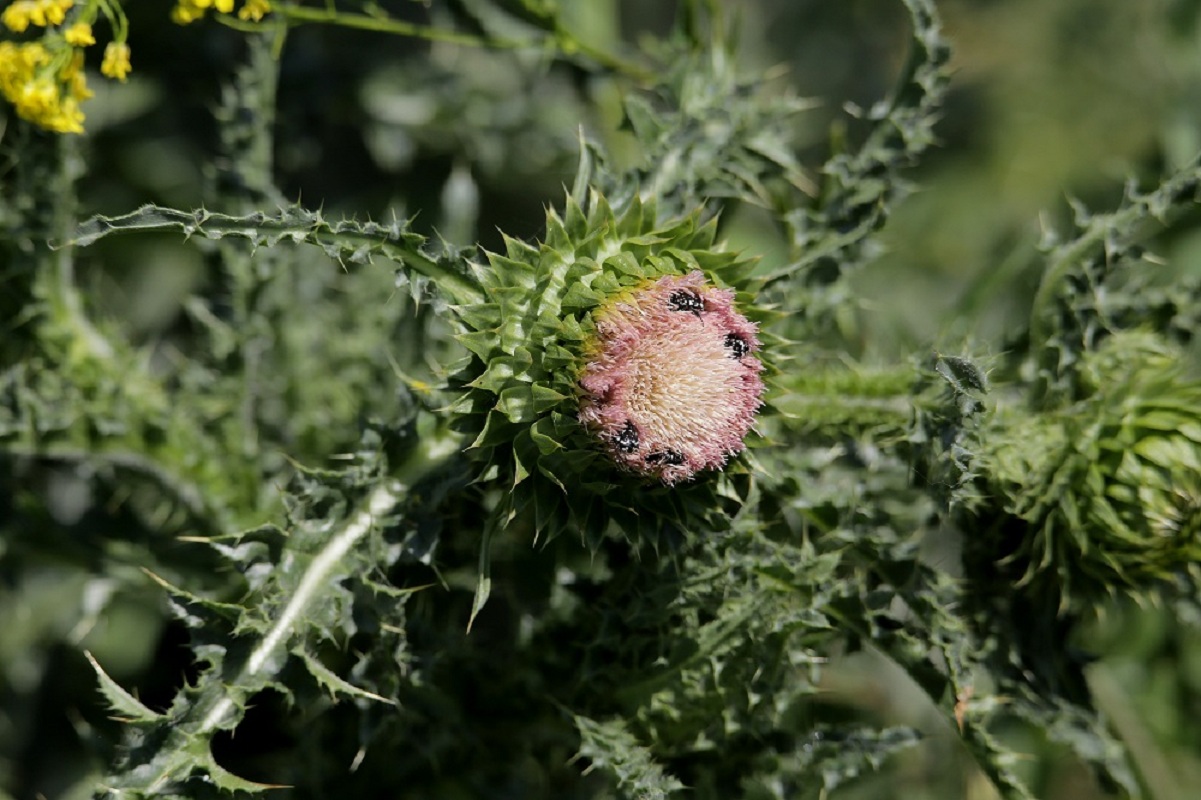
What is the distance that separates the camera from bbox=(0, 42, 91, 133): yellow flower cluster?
3273 millimetres

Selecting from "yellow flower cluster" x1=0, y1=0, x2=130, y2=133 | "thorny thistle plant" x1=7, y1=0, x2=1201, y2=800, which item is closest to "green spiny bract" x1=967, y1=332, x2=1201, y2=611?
"thorny thistle plant" x1=7, y1=0, x2=1201, y2=800

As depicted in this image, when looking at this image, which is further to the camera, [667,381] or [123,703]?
[123,703]

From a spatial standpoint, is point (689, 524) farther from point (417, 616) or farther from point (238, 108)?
point (238, 108)

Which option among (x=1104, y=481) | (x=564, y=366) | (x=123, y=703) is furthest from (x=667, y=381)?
(x=123, y=703)

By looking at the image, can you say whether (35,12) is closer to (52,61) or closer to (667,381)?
(52,61)

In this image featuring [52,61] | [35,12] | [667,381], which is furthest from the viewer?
[52,61]

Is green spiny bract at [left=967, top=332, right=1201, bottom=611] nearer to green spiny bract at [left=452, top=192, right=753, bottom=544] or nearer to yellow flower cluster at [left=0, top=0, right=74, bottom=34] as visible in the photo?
green spiny bract at [left=452, top=192, right=753, bottom=544]

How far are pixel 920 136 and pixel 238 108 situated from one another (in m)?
2.42

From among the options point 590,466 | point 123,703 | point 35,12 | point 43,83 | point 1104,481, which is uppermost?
point 35,12

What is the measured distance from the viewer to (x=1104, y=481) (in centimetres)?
339

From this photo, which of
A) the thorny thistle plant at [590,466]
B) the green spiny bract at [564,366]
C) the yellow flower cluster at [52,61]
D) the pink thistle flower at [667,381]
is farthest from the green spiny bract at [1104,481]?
the yellow flower cluster at [52,61]

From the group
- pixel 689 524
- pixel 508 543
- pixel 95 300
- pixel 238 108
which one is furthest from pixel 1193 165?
pixel 95 300

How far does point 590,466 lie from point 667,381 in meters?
0.32

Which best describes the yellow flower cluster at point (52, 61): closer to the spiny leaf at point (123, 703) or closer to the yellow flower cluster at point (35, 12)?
the yellow flower cluster at point (35, 12)
